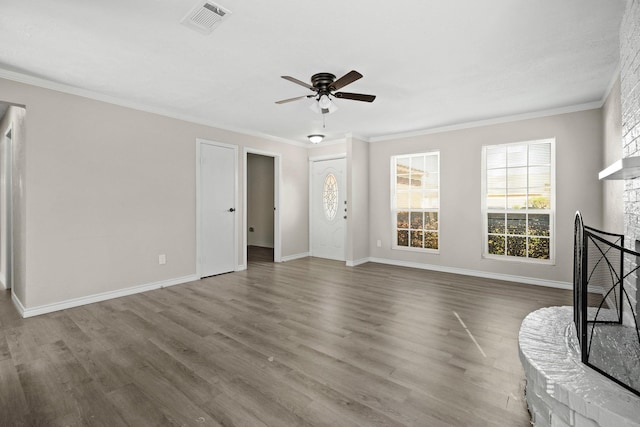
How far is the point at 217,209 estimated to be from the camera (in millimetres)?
5117

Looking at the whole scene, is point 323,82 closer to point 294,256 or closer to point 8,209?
point 294,256

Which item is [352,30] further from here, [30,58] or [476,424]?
[30,58]

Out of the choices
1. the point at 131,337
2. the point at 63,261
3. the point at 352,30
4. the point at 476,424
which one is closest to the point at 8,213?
the point at 63,261

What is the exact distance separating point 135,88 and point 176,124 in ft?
3.12

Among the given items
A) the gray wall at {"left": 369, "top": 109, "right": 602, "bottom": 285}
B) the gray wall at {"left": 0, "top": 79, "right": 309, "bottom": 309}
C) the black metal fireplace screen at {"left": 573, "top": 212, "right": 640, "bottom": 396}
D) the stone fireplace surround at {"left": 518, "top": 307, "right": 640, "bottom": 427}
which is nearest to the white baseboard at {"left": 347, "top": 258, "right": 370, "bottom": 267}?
the gray wall at {"left": 369, "top": 109, "right": 602, "bottom": 285}

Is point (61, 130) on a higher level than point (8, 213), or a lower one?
higher

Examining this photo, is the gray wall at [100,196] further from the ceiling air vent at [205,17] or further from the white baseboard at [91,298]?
the ceiling air vent at [205,17]

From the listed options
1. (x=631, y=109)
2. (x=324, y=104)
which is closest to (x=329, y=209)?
(x=324, y=104)

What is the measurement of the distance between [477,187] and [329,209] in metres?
2.84

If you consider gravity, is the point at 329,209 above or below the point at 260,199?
below

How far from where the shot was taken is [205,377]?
2.12 metres

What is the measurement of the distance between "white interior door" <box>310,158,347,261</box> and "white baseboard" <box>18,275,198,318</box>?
9.38 feet

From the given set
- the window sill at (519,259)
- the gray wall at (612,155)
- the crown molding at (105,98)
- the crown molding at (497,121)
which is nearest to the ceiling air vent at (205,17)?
the crown molding at (105,98)

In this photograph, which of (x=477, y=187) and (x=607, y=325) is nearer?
(x=607, y=325)
